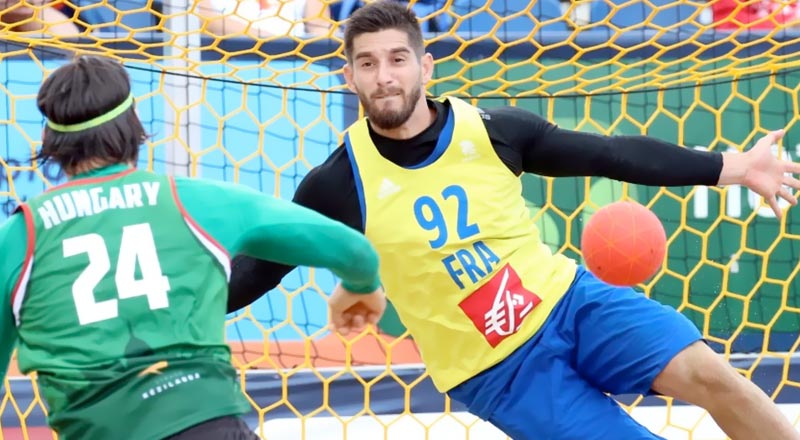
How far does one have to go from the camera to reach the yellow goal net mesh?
5746 millimetres

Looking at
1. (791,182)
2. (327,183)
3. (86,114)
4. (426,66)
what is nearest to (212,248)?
(86,114)

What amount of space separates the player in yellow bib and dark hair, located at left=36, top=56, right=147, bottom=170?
48.1 inches

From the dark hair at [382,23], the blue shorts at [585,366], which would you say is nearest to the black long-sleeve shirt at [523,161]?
the dark hair at [382,23]

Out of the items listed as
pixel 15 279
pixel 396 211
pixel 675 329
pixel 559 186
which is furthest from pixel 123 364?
pixel 559 186

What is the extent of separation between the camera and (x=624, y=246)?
404cm

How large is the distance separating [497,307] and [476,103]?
2032 millimetres

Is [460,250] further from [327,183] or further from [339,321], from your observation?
[339,321]

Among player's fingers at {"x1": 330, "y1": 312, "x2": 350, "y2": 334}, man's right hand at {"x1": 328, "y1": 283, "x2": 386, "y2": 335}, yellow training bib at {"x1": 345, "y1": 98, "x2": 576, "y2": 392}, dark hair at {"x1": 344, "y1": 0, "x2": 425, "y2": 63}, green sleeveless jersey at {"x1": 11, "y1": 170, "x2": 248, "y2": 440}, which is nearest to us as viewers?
green sleeveless jersey at {"x1": 11, "y1": 170, "x2": 248, "y2": 440}

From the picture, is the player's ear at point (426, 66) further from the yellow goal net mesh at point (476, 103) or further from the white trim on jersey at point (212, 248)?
the white trim on jersey at point (212, 248)

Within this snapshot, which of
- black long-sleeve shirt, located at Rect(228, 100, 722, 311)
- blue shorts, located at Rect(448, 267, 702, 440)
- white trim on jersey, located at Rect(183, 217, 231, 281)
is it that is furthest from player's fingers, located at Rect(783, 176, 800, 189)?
white trim on jersey, located at Rect(183, 217, 231, 281)

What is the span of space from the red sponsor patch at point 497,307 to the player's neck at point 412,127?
0.51m

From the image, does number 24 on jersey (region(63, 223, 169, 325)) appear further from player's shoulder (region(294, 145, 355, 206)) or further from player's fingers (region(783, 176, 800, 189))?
player's fingers (region(783, 176, 800, 189))

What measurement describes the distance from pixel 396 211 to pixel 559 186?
198cm

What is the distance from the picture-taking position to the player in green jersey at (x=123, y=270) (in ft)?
9.35
